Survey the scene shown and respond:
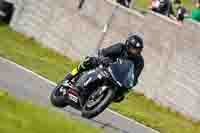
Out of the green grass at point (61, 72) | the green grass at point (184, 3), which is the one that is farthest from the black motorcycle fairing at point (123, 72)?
the green grass at point (184, 3)

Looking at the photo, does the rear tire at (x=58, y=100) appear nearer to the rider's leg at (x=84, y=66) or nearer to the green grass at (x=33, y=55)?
the rider's leg at (x=84, y=66)

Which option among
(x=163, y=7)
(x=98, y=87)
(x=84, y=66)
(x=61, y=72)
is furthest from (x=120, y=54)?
(x=163, y=7)

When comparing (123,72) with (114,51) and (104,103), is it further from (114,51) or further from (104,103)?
(104,103)

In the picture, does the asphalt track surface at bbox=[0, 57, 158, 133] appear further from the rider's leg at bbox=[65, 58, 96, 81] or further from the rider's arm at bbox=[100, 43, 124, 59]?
the rider's arm at bbox=[100, 43, 124, 59]

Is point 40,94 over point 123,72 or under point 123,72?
under

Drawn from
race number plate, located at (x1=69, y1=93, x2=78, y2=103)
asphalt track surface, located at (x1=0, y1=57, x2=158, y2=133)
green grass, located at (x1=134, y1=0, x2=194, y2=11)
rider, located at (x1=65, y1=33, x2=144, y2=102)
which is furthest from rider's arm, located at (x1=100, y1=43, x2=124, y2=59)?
green grass, located at (x1=134, y1=0, x2=194, y2=11)

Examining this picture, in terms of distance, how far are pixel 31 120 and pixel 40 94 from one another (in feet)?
13.5

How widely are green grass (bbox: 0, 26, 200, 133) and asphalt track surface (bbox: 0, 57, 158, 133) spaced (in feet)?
2.71

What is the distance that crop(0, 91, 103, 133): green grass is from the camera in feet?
29.9

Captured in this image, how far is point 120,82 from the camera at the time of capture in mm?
11141

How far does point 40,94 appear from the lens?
13.9m

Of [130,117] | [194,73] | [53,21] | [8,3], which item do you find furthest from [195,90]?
[8,3]

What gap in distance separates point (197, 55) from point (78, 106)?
22.1ft

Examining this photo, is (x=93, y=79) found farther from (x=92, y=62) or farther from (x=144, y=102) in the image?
(x=144, y=102)
